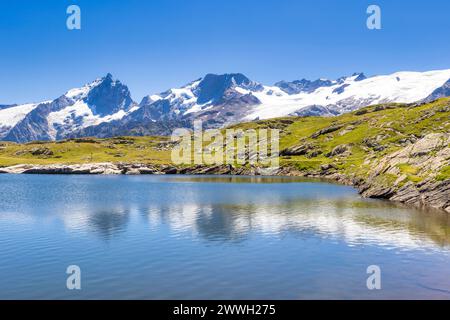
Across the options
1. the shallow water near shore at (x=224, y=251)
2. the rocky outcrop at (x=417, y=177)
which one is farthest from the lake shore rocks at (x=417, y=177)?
the shallow water near shore at (x=224, y=251)

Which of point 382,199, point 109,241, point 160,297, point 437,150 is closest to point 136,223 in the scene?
point 109,241

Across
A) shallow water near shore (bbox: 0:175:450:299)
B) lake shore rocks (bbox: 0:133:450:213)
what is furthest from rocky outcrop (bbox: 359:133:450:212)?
shallow water near shore (bbox: 0:175:450:299)

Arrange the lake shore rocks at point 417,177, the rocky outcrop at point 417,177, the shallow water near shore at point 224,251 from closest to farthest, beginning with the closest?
1. the shallow water near shore at point 224,251
2. the lake shore rocks at point 417,177
3. the rocky outcrop at point 417,177

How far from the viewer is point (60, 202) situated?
375 feet

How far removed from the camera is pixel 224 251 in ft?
190

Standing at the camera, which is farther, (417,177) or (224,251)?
(417,177)

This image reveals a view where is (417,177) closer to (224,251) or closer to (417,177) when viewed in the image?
(417,177)

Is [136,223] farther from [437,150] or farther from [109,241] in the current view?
[437,150]

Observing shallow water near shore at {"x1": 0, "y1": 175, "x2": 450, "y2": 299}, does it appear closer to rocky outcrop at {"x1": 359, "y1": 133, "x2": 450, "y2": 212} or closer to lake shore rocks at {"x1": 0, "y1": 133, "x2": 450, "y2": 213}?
lake shore rocks at {"x1": 0, "y1": 133, "x2": 450, "y2": 213}

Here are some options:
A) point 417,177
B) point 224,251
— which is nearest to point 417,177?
point 417,177

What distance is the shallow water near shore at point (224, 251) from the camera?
4188 centimetres

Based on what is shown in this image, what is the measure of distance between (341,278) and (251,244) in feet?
62.7

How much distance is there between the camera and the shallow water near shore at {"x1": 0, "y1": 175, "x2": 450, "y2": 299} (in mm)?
41875

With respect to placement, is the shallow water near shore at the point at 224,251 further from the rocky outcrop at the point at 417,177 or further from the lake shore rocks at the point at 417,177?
the rocky outcrop at the point at 417,177
